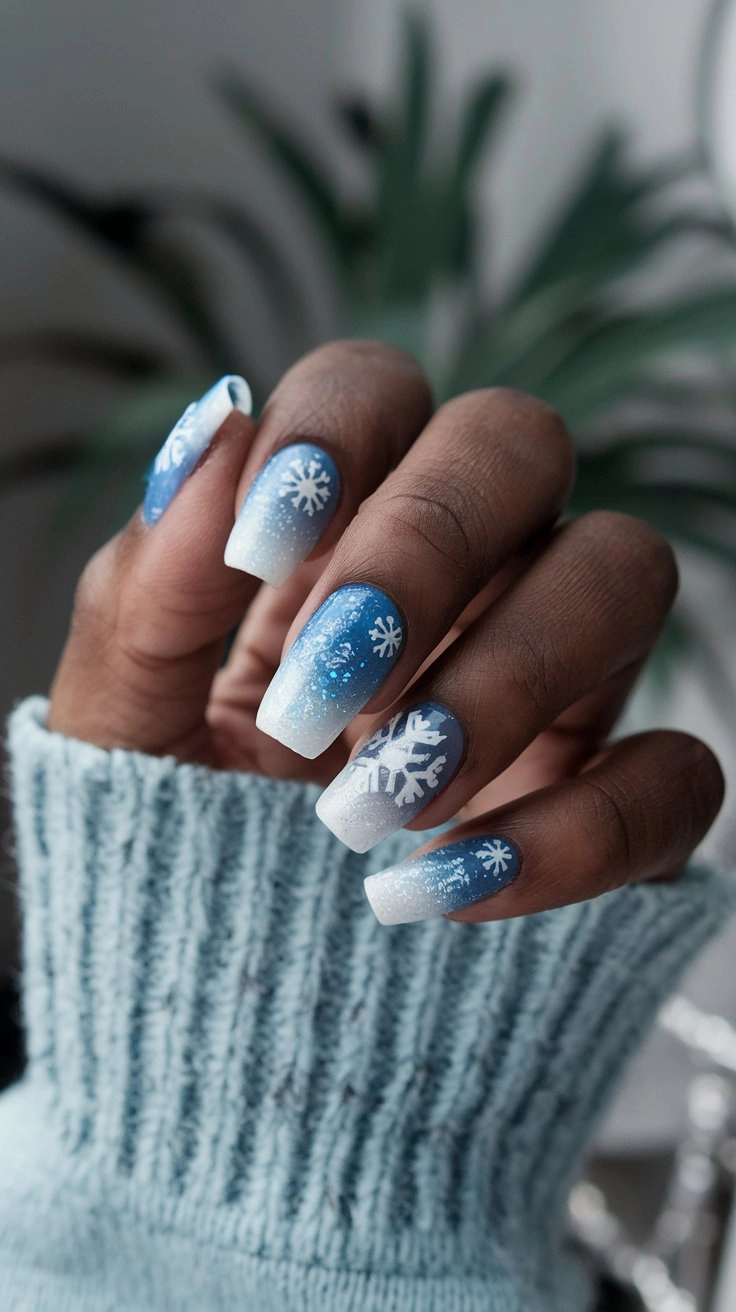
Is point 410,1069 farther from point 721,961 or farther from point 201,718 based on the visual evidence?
point 721,961

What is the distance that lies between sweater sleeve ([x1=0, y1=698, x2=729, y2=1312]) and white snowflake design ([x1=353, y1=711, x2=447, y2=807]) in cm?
10

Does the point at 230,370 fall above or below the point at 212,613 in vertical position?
below

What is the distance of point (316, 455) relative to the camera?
32cm

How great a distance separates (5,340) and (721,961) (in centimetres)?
87

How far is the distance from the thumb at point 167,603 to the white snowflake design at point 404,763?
92 millimetres

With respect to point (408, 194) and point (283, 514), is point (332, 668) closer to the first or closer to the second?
point (283, 514)

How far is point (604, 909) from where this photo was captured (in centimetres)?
38

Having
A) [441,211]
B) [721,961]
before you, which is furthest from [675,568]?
[441,211]

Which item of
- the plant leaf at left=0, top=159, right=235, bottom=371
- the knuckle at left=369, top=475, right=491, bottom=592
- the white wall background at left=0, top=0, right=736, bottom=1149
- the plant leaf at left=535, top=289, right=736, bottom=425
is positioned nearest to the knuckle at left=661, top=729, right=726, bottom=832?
the knuckle at left=369, top=475, right=491, bottom=592

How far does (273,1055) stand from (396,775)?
17 cm

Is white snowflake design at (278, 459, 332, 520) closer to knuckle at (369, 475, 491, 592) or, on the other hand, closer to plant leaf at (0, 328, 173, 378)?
knuckle at (369, 475, 491, 592)

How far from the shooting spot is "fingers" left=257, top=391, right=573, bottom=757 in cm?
28

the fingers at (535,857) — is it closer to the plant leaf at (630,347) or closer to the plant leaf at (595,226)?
the plant leaf at (630,347)

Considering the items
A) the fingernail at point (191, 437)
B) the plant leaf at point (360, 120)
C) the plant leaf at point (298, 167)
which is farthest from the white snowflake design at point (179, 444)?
the plant leaf at point (360, 120)
